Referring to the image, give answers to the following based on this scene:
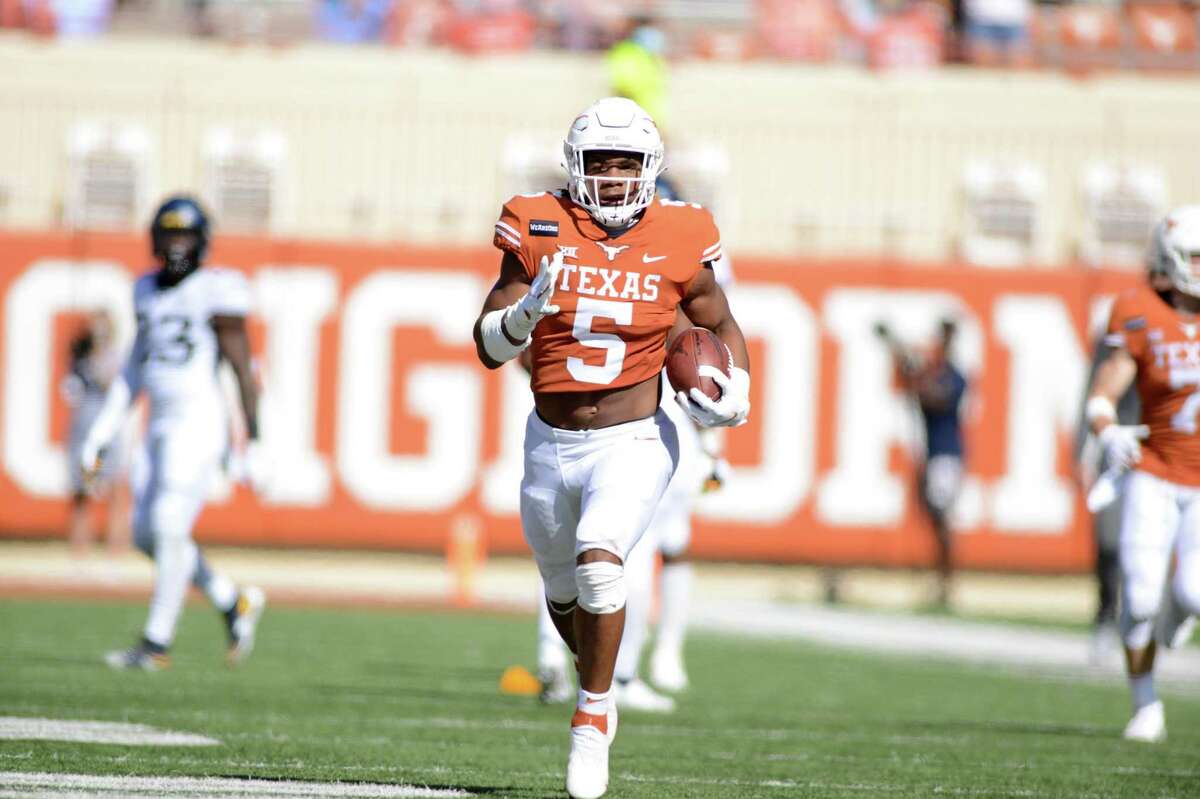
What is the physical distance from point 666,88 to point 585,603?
576 inches

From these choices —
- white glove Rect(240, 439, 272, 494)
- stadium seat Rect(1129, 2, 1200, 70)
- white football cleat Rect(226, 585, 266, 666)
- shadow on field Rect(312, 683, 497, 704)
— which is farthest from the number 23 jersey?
stadium seat Rect(1129, 2, 1200, 70)

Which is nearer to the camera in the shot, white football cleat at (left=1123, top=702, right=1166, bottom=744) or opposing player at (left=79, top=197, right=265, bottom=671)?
white football cleat at (left=1123, top=702, right=1166, bottom=744)

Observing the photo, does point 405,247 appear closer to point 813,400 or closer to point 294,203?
point 294,203

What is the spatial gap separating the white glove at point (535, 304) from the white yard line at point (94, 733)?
1.84 m

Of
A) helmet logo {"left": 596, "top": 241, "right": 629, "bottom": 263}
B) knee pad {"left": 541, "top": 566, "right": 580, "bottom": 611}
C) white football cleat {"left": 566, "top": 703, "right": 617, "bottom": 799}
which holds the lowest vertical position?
white football cleat {"left": 566, "top": 703, "right": 617, "bottom": 799}

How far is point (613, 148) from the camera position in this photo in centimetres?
626

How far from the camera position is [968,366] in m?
18.5

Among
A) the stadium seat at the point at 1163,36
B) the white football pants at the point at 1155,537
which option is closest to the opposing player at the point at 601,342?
the white football pants at the point at 1155,537

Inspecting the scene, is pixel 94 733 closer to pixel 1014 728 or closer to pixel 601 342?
pixel 601 342

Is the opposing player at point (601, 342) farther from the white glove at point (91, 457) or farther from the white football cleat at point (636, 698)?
the white glove at point (91, 457)

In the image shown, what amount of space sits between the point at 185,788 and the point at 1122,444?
4223 millimetres

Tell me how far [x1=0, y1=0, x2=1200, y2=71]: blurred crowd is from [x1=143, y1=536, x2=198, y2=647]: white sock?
11810 mm

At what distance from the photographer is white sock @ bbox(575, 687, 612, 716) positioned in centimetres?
596

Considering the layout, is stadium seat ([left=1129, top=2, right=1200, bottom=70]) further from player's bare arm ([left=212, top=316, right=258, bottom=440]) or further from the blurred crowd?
player's bare arm ([left=212, top=316, right=258, bottom=440])
